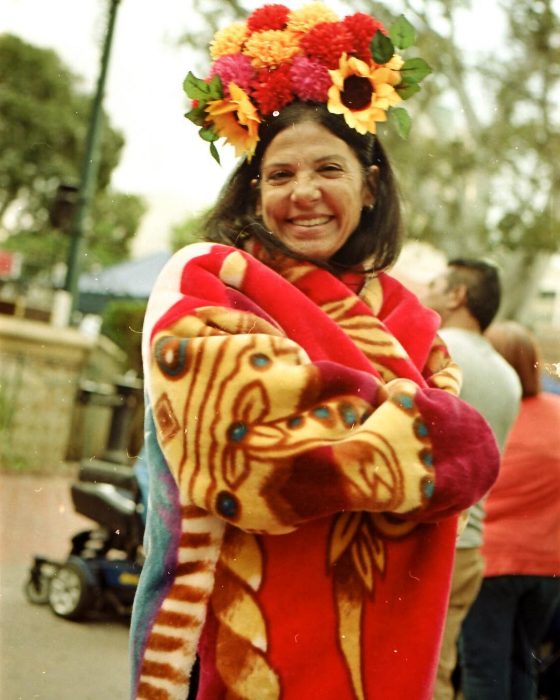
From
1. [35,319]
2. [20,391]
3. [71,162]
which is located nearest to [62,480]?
[20,391]

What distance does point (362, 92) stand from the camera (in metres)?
1.54

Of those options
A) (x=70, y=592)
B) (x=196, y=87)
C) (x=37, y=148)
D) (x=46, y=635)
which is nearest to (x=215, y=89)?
(x=196, y=87)

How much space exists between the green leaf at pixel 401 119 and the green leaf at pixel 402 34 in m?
0.11

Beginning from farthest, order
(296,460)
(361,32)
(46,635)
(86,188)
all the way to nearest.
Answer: (86,188), (46,635), (361,32), (296,460)

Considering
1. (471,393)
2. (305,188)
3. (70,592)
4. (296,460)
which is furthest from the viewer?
(70,592)

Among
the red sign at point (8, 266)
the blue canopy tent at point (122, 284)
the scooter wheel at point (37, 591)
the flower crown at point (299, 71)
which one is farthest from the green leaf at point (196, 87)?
the red sign at point (8, 266)

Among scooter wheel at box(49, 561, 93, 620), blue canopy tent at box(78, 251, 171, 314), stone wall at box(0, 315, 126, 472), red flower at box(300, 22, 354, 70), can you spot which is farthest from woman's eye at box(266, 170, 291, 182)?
blue canopy tent at box(78, 251, 171, 314)

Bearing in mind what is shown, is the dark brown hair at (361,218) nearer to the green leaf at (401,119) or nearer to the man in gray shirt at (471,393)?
the green leaf at (401,119)

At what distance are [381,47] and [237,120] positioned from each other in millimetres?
285

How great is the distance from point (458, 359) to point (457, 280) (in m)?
0.47

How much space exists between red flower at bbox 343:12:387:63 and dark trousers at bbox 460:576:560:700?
2.20 metres

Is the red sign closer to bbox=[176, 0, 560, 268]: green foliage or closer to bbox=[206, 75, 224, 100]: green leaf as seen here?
bbox=[176, 0, 560, 268]: green foliage

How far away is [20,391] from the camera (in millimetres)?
9227

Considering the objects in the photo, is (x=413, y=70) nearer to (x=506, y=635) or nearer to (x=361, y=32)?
(x=361, y=32)
